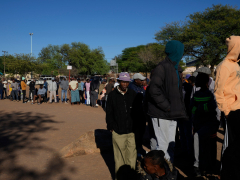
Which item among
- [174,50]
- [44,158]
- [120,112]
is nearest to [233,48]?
[174,50]

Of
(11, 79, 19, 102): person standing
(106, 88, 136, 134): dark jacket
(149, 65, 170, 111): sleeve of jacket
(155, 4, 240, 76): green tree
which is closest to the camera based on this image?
(149, 65, 170, 111): sleeve of jacket

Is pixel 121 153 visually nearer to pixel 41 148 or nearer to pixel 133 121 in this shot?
pixel 133 121

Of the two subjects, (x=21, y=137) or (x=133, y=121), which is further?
(x=21, y=137)

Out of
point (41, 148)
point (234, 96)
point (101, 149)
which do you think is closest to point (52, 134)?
point (41, 148)

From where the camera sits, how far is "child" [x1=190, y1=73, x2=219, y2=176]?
12.8ft

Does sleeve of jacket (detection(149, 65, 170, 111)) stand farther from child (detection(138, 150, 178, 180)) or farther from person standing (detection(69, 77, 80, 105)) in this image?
person standing (detection(69, 77, 80, 105))

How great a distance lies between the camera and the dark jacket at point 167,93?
316 cm

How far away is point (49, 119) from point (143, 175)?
804cm

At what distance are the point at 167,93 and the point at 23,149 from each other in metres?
4.21

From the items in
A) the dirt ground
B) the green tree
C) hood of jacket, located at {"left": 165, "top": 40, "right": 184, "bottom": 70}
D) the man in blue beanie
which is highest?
the green tree

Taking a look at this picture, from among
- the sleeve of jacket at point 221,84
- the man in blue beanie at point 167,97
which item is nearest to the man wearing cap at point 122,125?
the man in blue beanie at point 167,97

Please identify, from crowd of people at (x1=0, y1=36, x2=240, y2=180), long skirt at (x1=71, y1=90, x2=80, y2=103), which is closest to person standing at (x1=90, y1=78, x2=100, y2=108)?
long skirt at (x1=71, y1=90, x2=80, y2=103)

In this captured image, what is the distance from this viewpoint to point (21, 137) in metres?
6.94

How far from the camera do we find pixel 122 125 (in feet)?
12.3
